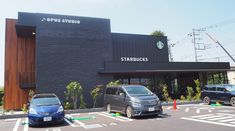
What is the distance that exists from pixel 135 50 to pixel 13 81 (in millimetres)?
11527

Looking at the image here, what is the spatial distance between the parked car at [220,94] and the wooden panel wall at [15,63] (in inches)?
547

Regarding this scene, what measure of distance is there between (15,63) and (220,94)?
16.3m

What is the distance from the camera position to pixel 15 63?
19.5 metres

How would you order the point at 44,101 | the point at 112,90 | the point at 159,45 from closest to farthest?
1. the point at 44,101
2. the point at 112,90
3. the point at 159,45

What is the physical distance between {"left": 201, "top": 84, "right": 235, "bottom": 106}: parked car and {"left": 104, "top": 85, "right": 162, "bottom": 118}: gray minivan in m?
6.62

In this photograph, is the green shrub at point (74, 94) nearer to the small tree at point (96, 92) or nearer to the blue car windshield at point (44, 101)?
the small tree at point (96, 92)

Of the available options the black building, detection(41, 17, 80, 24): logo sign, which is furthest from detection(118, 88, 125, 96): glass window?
detection(41, 17, 80, 24): logo sign

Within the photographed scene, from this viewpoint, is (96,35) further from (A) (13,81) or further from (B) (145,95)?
(B) (145,95)

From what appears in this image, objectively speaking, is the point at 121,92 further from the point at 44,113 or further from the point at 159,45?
the point at 159,45

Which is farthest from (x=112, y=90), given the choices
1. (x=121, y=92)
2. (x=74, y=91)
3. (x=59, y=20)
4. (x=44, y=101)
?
(x=59, y=20)

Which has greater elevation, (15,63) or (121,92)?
(15,63)

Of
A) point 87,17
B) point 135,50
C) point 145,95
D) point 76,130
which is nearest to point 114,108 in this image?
point 145,95

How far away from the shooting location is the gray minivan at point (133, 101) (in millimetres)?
11367

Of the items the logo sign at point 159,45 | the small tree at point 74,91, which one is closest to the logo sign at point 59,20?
the small tree at point 74,91
